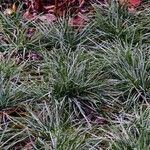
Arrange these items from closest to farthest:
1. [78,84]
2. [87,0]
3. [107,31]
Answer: [78,84] < [107,31] < [87,0]

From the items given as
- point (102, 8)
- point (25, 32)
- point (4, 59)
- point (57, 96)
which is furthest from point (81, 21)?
point (57, 96)

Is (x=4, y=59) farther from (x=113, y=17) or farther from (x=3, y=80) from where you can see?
(x=113, y=17)

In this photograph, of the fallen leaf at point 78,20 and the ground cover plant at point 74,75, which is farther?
the fallen leaf at point 78,20

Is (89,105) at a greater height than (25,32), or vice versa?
(25,32)

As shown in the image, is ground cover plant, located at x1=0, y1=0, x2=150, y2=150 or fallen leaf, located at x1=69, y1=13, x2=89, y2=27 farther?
fallen leaf, located at x1=69, y1=13, x2=89, y2=27

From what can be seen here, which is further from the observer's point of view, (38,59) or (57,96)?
(38,59)

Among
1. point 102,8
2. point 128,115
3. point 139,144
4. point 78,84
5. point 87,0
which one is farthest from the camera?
point 87,0

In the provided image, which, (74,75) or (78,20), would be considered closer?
(74,75)
